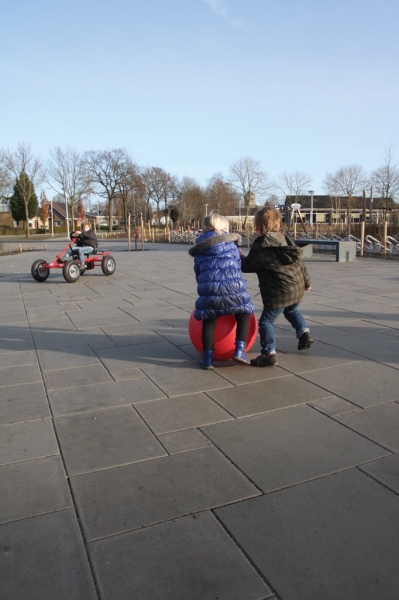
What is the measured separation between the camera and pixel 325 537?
7.50ft

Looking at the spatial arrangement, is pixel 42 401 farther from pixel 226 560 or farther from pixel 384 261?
pixel 384 261

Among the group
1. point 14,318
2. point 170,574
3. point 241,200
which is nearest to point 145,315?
point 14,318

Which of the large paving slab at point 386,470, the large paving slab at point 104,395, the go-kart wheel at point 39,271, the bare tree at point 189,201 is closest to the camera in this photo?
the large paving slab at point 386,470

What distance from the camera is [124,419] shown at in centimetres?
366

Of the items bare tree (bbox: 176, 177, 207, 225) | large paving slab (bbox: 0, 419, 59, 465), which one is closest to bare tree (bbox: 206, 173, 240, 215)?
bare tree (bbox: 176, 177, 207, 225)

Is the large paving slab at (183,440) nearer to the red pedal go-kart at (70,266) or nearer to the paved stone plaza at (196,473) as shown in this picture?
the paved stone plaza at (196,473)

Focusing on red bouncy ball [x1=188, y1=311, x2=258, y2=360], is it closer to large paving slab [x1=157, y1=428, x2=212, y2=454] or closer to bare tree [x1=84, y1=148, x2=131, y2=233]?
large paving slab [x1=157, y1=428, x2=212, y2=454]

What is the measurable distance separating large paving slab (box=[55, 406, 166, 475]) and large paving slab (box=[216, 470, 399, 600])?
2.77 feet

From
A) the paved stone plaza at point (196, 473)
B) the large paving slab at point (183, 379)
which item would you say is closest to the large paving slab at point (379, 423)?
the paved stone plaza at point (196, 473)

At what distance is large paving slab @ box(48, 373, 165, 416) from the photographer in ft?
12.9

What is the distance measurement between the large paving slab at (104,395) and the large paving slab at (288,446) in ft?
2.86

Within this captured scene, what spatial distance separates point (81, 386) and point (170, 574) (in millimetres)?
2558

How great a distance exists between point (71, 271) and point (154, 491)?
31.6 ft

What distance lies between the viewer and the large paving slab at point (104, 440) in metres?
3.05
